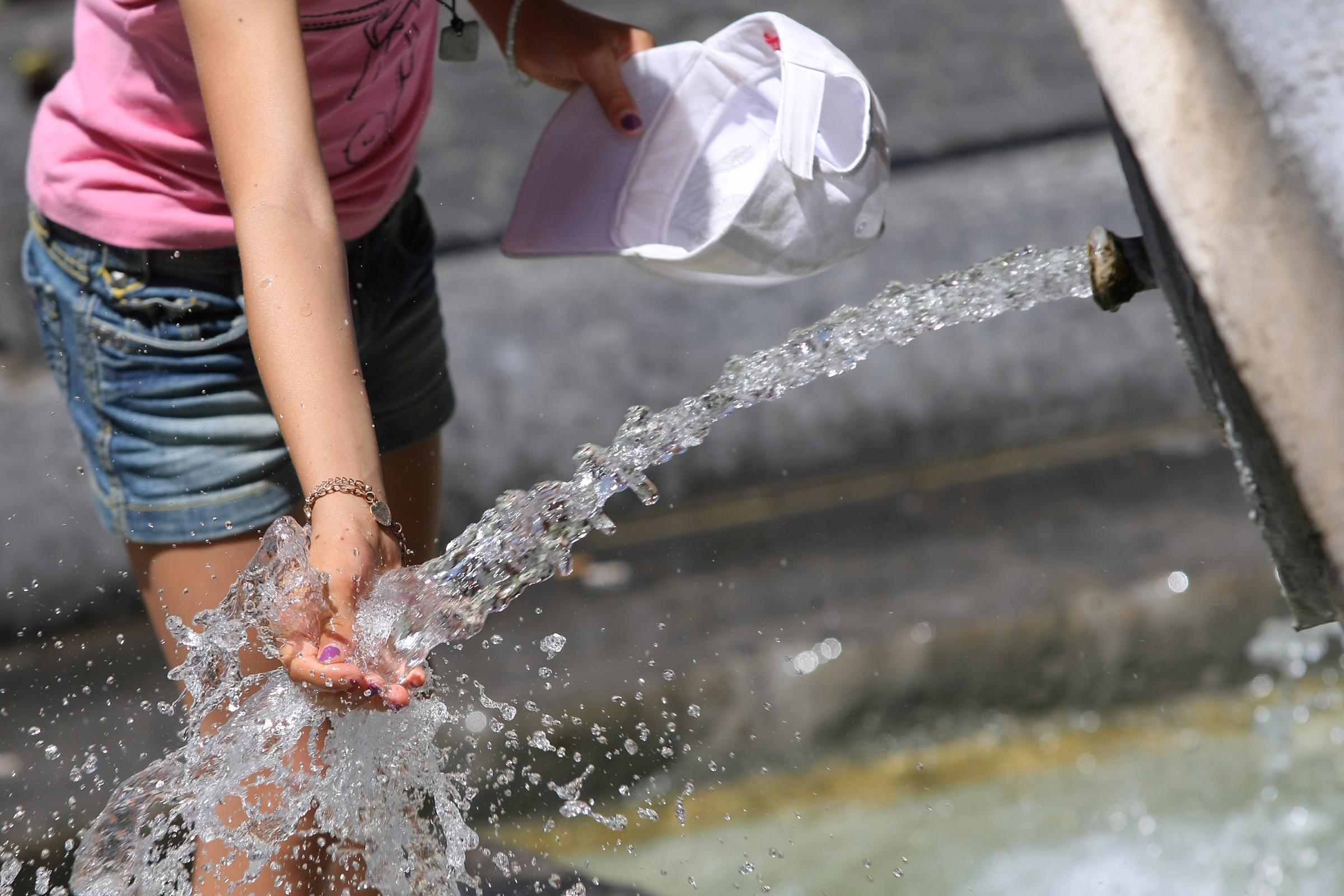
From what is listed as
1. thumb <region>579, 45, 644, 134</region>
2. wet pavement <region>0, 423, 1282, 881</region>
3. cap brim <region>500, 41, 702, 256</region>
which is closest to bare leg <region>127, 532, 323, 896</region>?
cap brim <region>500, 41, 702, 256</region>

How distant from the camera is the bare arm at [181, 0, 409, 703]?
77cm

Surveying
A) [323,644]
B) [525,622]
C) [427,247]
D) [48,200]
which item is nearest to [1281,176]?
[323,644]

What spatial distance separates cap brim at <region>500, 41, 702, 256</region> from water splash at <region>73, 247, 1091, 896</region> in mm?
179

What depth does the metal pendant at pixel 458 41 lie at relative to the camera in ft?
3.72

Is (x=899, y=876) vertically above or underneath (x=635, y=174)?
underneath

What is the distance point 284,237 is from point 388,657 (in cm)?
26

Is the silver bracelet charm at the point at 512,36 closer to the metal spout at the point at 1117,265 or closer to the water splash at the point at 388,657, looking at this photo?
the water splash at the point at 388,657

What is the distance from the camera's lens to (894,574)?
1955mm

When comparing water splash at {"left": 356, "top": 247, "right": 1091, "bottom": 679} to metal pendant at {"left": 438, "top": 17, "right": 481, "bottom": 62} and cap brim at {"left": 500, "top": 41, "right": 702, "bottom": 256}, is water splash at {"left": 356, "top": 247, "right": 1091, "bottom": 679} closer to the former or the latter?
cap brim at {"left": 500, "top": 41, "right": 702, "bottom": 256}

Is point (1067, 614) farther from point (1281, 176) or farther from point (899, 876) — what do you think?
point (1281, 176)

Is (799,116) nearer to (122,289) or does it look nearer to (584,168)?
(584,168)

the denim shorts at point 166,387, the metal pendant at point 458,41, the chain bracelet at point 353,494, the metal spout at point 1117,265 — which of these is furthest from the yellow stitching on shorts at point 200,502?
the metal spout at point 1117,265

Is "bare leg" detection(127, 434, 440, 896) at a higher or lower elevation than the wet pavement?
higher

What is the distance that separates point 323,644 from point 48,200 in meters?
0.51
